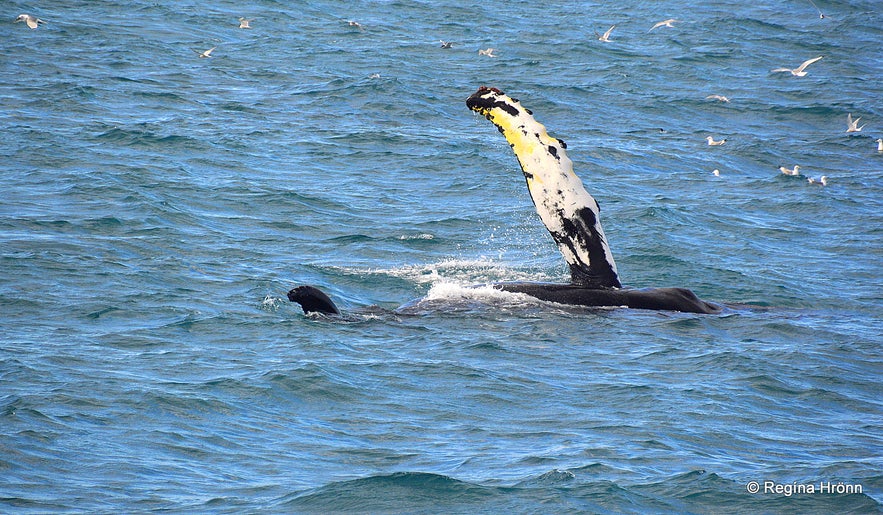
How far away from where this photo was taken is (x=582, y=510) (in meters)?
8.23

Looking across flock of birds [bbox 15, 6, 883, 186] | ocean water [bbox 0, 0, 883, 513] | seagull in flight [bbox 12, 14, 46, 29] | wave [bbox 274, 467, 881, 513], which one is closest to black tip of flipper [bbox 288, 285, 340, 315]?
ocean water [bbox 0, 0, 883, 513]

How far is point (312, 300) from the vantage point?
12.3 m

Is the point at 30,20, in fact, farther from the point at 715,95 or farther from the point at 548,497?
the point at 548,497

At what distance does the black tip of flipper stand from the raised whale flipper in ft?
7.84

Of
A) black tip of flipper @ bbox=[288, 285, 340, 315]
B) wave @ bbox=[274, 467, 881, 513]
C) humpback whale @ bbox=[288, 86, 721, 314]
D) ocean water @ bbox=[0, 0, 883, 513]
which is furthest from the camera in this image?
humpback whale @ bbox=[288, 86, 721, 314]

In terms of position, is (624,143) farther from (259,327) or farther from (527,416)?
(527,416)

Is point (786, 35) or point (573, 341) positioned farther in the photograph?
point (786, 35)

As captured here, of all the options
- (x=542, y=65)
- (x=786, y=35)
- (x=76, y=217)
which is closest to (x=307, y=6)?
(x=542, y=65)

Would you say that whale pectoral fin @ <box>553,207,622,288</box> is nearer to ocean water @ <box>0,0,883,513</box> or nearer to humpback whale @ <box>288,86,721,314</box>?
humpback whale @ <box>288,86,721,314</box>

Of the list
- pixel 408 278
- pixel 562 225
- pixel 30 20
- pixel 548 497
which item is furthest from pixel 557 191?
pixel 30 20

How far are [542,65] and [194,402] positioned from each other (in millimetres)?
22449

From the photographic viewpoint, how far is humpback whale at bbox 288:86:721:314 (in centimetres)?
1264

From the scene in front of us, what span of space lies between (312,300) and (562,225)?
2703 mm

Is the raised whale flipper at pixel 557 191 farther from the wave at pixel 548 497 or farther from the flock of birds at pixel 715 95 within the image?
the flock of birds at pixel 715 95
